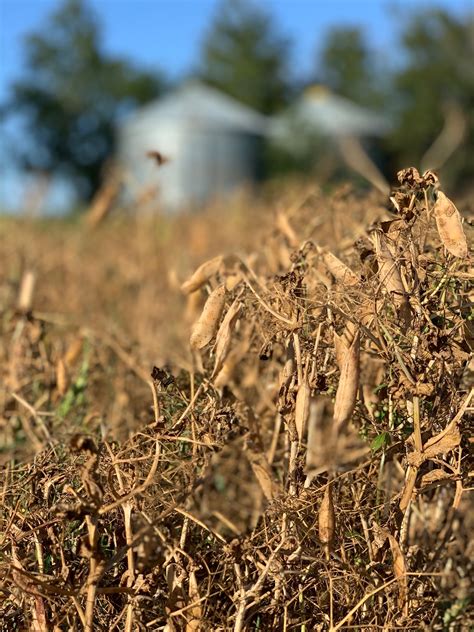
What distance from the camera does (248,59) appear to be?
1626 inches

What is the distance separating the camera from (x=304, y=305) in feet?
4.45

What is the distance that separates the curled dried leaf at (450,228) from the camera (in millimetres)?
1239

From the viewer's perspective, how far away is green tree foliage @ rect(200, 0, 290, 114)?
40.9 meters

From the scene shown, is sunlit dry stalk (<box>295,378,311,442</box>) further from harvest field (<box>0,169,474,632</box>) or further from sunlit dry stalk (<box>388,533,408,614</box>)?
sunlit dry stalk (<box>388,533,408,614</box>)

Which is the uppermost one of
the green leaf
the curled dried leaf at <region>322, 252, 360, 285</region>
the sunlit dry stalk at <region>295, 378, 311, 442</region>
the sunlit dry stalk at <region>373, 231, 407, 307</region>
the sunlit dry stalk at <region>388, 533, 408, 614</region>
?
the sunlit dry stalk at <region>373, 231, 407, 307</region>

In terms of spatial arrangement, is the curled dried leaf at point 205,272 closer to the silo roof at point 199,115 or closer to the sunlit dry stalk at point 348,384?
the sunlit dry stalk at point 348,384

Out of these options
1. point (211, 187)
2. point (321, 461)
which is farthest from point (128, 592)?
point (211, 187)

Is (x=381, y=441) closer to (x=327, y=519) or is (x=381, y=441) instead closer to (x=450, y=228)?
(x=327, y=519)

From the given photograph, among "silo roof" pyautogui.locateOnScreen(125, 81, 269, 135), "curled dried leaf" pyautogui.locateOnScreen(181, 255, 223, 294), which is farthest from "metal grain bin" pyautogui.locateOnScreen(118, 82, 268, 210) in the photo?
"curled dried leaf" pyautogui.locateOnScreen(181, 255, 223, 294)

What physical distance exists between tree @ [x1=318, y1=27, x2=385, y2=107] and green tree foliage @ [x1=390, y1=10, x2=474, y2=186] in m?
11.1

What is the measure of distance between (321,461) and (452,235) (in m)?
0.36

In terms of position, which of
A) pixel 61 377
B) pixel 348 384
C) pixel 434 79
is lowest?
pixel 434 79

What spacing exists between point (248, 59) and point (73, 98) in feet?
30.9

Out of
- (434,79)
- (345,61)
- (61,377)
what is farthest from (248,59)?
(61,377)
